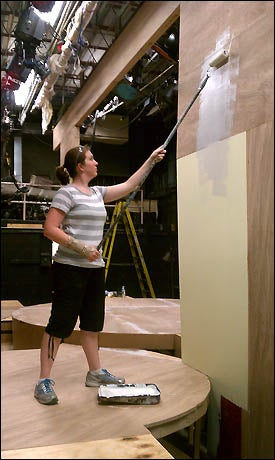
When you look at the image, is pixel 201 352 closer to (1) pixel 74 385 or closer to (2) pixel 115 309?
(1) pixel 74 385

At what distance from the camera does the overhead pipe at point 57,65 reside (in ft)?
4.87

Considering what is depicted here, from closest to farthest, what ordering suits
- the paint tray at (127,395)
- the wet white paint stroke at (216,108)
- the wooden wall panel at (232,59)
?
the wooden wall panel at (232,59) < the wet white paint stroke at (216,108) < the paint tray at (127,395)

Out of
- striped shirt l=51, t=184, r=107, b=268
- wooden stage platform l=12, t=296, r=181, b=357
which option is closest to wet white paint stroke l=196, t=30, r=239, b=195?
striped shirt l=51, t=184, r=107, b=268

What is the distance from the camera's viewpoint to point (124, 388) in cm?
173

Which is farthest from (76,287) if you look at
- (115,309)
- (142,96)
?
(142,96)

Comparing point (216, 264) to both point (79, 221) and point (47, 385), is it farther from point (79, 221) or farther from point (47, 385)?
point (47, 385)

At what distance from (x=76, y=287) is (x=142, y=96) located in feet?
8.68

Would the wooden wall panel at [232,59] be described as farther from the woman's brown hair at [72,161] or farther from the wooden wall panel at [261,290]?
the woman's brown hair at [72,161]

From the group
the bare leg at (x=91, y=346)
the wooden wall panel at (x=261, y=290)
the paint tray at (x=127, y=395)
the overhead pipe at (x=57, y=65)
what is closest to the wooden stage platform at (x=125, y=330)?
the bare leg at (x=91, y=346)

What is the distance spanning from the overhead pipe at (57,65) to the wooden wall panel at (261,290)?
2.31 feet

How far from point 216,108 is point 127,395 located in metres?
1.07

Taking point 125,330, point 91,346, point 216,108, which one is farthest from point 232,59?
point 125,330

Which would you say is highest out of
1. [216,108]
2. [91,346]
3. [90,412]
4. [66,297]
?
[216,108]

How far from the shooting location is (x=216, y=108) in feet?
5.18
